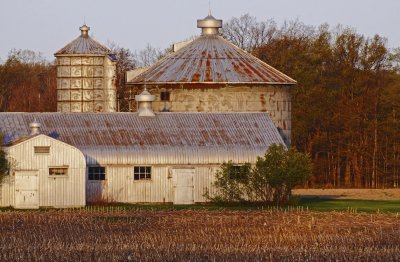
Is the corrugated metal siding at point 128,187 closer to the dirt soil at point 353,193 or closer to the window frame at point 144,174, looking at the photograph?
the window frame at point 144,174

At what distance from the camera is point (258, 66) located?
64.9 metres

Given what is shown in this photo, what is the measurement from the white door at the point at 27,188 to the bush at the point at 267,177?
25.4 feet

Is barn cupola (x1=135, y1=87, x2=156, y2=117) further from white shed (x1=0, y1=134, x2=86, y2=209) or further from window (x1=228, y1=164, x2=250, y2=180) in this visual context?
white shed (x1=0, y1=134, x2=86, y2=209)

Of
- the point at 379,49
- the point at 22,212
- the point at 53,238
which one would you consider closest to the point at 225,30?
the point at 379,49

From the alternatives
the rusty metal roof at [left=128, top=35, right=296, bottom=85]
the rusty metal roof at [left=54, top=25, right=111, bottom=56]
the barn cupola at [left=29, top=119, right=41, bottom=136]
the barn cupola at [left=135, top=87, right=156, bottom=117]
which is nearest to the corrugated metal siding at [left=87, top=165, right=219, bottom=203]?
the barn cupola at [left=29, top=119, right=41, bottom=136]

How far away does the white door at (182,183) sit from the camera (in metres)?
55.2

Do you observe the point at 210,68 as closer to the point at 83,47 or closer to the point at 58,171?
the point at 83,47

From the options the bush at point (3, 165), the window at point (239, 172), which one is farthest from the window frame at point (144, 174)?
the bush at point (3, 165)

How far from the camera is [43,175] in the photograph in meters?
52.8

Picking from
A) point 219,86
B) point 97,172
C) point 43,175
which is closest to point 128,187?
point 97,172

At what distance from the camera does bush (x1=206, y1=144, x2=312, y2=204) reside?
53938 millimetres

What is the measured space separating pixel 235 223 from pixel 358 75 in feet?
133

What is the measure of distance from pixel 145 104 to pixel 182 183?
583 centimetres

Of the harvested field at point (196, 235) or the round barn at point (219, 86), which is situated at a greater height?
the round barn at point (219, 86)
